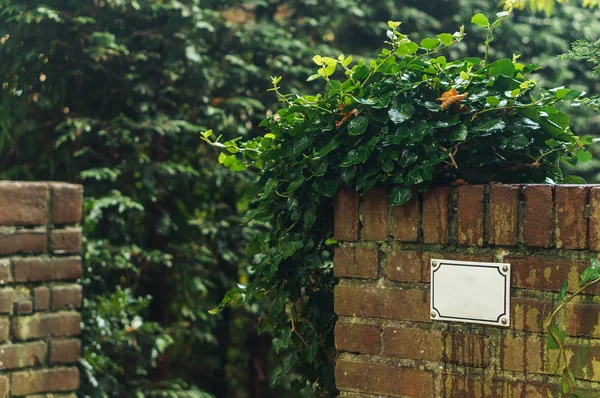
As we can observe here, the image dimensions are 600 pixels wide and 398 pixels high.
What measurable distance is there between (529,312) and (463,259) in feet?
0.56

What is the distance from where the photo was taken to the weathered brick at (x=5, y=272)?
2.26m

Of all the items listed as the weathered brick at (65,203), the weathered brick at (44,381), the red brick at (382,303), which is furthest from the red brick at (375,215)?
the weathered brick at (44,381)

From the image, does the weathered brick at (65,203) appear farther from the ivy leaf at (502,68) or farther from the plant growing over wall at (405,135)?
the ivy leaf at (502,68)

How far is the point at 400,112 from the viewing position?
1503 mm

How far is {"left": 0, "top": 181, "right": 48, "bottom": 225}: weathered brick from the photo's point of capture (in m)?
2.28

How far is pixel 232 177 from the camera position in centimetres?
366

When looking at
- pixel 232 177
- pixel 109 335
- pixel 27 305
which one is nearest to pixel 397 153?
pixel 27 305

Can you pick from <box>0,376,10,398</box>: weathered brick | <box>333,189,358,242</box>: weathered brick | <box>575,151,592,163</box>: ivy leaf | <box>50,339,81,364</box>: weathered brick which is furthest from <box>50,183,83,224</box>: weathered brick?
<box>575,151,592,163</box>: ivy leaf

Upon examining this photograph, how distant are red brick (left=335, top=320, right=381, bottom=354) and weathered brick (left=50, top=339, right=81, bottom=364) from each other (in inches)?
46.3

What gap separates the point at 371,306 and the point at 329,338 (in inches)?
9.5

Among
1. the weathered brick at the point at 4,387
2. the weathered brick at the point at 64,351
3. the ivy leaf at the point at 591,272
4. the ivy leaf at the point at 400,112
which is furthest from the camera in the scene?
the weathered brick at the point at 64,351

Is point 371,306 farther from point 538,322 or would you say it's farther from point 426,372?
point 538,322

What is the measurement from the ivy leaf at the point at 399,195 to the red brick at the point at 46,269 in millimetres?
1370

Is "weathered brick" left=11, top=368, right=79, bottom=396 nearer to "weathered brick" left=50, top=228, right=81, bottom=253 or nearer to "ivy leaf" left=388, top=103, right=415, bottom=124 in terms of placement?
"weathered brick" left=50, top=228, right=81, bottom=253
